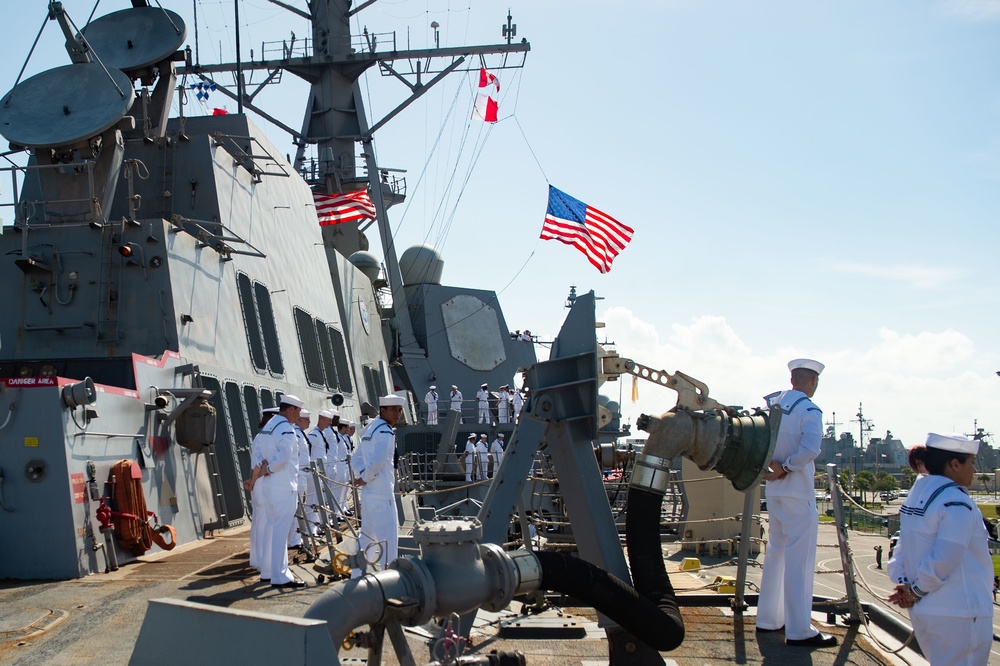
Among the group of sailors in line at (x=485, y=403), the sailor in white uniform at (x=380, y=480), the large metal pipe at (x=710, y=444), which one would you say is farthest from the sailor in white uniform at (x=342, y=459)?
the group of sailors in line at (x=485, y=403)

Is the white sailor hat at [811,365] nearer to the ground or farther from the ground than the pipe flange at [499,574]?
farther from the ground

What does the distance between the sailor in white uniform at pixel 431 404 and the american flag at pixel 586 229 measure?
27.9ft

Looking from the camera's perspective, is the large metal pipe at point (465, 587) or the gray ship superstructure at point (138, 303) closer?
the large metal pipe at point (465, 587)

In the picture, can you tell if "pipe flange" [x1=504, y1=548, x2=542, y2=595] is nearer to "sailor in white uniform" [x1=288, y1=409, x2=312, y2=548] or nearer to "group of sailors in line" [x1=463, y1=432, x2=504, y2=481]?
"sailor in white uniform" [x1=288, y1=409, x2=312, y2=548]

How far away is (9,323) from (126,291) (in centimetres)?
112

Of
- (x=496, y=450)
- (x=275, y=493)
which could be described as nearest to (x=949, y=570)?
(x=275, y=493)

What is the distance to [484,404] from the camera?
69.8ft

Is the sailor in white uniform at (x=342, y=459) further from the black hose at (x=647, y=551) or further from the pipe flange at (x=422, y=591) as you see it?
the pipe flange at (x=422, y=591)

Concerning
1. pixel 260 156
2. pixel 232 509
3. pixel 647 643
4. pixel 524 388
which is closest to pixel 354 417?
pixel 260 156

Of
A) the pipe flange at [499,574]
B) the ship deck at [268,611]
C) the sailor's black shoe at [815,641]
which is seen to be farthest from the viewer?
the sailor's black shoe at [815,641]

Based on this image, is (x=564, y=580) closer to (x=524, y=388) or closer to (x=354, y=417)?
(x=524, y=388)

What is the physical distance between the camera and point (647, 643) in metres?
3.85

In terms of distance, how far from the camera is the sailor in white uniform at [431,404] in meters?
21.2

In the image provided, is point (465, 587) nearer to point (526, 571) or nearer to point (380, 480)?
point (526, 571)
